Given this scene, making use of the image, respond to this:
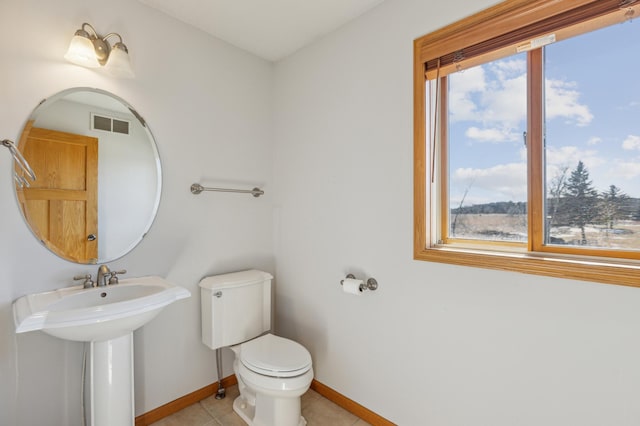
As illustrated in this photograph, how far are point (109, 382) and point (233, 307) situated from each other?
0.69 meters

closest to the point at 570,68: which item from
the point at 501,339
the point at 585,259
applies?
the point at 585,259

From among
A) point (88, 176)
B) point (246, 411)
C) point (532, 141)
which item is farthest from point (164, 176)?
point (532, 141)

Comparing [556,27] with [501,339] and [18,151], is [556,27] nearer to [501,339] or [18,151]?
[501,339]

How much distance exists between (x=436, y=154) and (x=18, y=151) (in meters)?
1.97

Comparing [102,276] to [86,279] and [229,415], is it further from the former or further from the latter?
[229,415]

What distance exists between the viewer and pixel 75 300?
55.2 inches

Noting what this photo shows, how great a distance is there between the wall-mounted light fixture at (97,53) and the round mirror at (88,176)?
5.4 inches

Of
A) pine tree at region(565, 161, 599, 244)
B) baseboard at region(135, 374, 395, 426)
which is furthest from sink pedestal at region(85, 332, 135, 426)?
pine tree at region(565, 161, 599, 244)

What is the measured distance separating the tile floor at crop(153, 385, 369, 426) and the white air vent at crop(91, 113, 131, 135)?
1.68 meters

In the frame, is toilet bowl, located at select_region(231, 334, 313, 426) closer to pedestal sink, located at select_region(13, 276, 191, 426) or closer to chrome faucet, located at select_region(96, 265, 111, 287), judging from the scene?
pedestal sink, located at select_region(13, 276, 191, 426)

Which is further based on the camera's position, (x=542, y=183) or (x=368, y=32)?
(x=368, y=32)

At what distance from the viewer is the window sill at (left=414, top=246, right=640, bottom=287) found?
104cm

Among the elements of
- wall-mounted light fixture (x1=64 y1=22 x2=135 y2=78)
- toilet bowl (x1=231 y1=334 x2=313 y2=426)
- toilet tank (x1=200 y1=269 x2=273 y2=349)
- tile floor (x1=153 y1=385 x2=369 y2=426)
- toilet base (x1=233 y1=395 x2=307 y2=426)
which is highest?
wall-mounted light fixture (x1=64 y1=22 x2=135 y2=78)

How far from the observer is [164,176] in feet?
5.93
